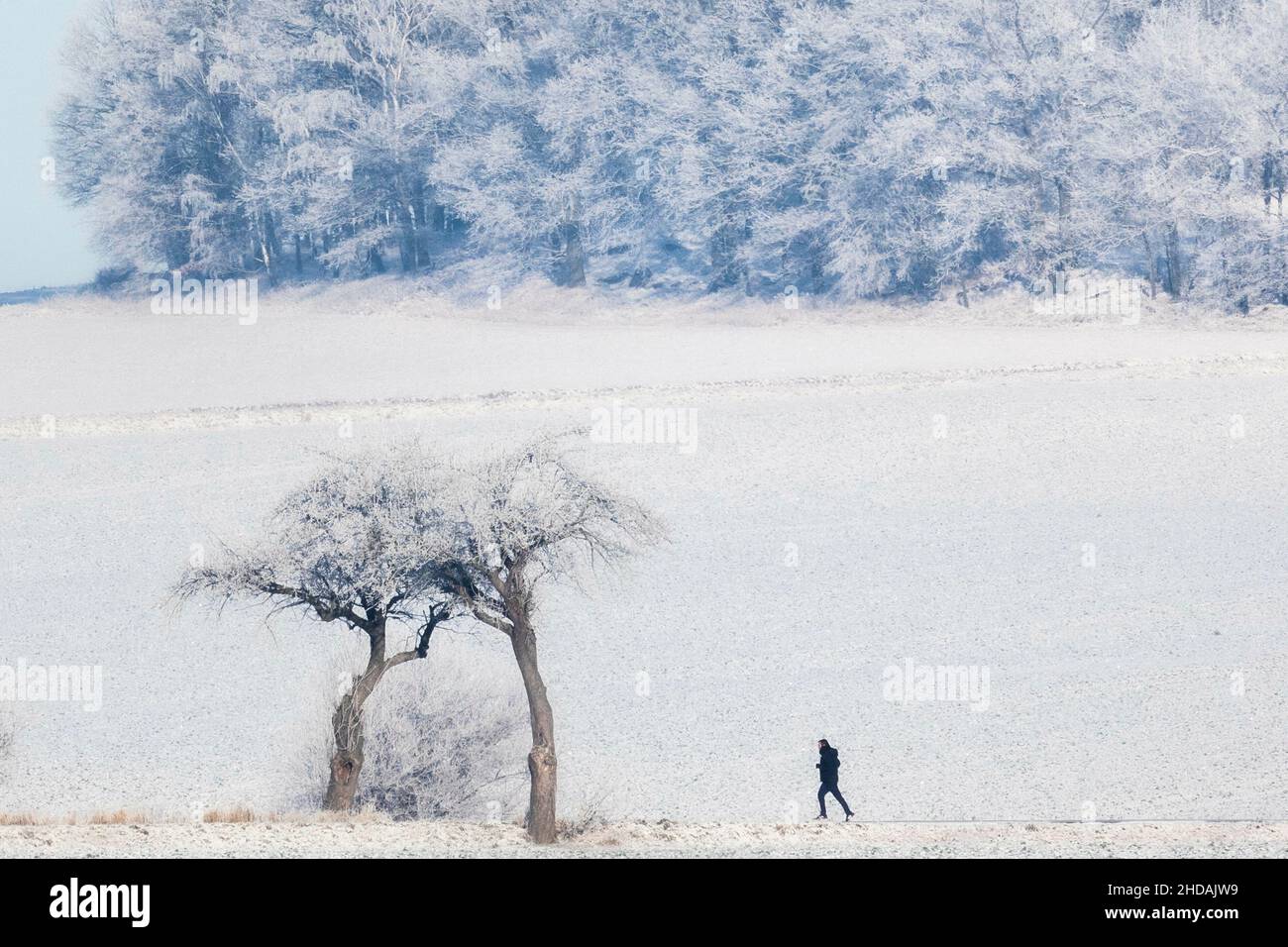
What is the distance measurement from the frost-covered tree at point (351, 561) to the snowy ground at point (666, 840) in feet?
4.94

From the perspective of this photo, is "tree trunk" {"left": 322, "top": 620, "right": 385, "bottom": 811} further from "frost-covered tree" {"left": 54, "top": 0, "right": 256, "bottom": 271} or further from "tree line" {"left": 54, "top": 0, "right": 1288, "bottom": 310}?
"frost-covered tree" {"left": 54, "top": 0, "right": 256, "bottom": 271}

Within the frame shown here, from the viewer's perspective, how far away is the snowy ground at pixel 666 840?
47.3ft

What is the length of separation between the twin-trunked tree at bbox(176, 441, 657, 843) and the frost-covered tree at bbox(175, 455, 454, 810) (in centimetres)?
1

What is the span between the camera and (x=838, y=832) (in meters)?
16.3

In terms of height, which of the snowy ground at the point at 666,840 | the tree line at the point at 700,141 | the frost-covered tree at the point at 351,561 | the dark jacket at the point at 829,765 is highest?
the tree line at the point at 700,141

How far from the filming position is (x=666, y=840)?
1600 cm

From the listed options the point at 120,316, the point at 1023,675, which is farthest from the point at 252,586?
the point at 120,316

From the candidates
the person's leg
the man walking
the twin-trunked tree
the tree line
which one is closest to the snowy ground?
the person's leg

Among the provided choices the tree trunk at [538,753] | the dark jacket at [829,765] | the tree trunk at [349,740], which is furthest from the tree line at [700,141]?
the tree trunk at [349,740]

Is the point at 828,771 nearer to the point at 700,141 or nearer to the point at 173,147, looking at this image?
the point at 700,141

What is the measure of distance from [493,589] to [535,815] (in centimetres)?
263

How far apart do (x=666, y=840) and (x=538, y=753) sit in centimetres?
152

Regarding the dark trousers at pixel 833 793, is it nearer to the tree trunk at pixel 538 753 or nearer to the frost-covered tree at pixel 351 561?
the tree trunk at pixel 538 753

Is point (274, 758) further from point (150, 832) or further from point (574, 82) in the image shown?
point (574, 82)
